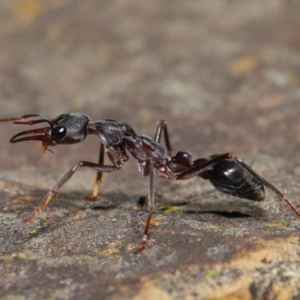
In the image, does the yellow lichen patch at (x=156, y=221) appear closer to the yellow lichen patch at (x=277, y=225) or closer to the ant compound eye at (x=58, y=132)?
the yellow lichen patch at (x=277, y=225)

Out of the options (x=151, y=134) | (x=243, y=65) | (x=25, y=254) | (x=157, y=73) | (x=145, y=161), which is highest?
(x=243, y=65)

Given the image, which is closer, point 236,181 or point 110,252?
point 110,252

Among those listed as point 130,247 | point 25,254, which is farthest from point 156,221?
point 25,254

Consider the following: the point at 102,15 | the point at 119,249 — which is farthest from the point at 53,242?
the point at 102,15

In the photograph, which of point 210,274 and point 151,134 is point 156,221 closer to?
point 210,274

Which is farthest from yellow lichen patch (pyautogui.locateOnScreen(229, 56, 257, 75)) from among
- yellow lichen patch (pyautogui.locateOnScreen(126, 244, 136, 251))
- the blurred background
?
yellow lichen patch (pyautogui.locateOnScreen(126, 244, 136, 251))

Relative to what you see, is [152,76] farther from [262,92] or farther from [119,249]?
[119,249]
